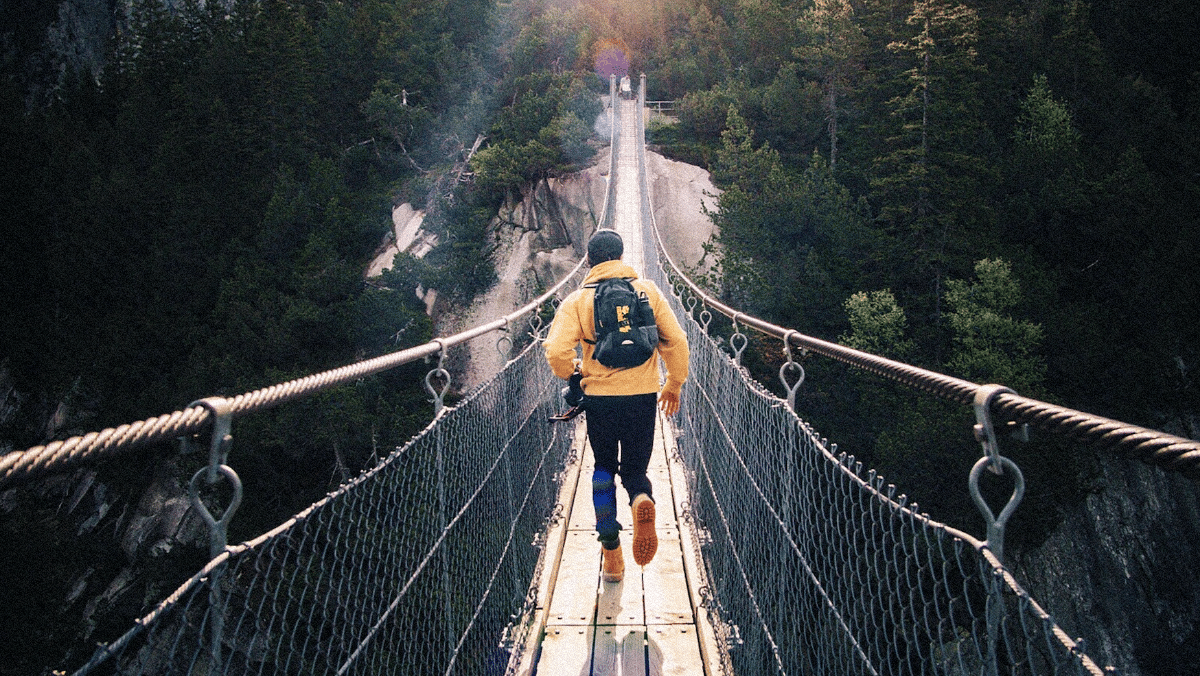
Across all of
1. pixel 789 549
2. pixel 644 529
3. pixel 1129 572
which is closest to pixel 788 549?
pixel 789 549

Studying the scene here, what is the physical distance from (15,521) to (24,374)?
317 inches

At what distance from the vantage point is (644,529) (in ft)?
8.14

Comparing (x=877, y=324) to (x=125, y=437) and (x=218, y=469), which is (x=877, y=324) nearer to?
(x=218, y=469)

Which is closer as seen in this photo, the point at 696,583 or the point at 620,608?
the point at 620,608

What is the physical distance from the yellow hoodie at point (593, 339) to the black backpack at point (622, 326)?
60 mm

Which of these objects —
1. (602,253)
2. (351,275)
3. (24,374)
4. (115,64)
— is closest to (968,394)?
(602,253)

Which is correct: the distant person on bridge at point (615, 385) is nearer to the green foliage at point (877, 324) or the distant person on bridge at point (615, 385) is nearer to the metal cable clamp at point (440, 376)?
the metal cable clamp at point (440, 376)

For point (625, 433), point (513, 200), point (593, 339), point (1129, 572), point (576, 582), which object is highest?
point (593, 339)

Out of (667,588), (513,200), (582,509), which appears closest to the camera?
(667,588)

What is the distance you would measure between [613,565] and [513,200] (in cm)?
1877

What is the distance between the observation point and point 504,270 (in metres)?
18.9

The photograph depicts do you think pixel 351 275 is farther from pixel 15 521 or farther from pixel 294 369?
pixel 15 521

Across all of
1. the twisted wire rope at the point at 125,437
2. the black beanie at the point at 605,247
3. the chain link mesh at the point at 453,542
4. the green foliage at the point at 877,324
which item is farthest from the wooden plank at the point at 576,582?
the green foliage at the point at 877,324

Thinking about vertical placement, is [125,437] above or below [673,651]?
above
